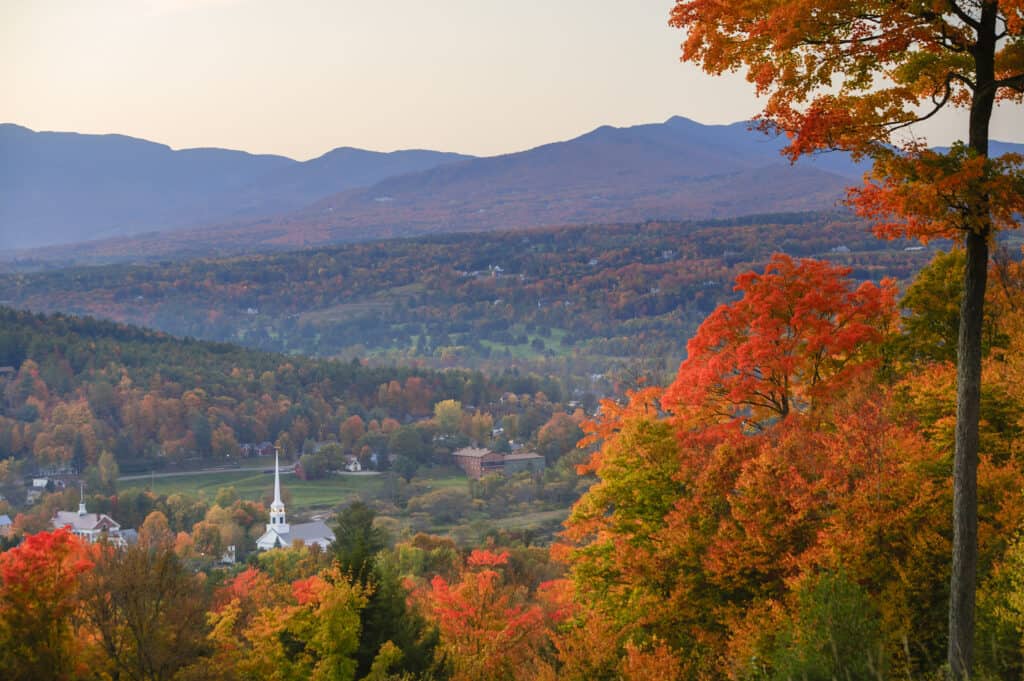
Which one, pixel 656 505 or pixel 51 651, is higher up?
pixel 656 505

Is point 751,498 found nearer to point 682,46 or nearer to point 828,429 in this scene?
point 828,429

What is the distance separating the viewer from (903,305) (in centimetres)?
2556

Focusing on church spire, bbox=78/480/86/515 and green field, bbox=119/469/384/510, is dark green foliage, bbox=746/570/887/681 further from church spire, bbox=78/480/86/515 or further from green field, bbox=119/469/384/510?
green field, bbox=119/469/384/510

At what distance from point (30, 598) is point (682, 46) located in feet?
53.1

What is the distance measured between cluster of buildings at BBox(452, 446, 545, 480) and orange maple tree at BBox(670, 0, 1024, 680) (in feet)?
365

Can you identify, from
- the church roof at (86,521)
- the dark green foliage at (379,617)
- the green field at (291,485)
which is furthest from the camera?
the green field at (291,485)

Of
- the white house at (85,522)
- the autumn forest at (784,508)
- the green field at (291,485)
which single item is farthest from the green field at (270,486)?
the autumn forest at (784,508)

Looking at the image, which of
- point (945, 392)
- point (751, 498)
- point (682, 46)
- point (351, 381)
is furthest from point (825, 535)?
point (351, 381)

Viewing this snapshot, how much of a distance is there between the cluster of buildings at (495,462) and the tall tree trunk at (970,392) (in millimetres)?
111014

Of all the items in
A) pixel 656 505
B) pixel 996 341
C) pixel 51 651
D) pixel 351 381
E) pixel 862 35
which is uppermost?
pixel 862 35

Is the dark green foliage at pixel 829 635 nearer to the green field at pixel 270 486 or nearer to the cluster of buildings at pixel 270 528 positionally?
the cluster of buildings at pixel 270 528

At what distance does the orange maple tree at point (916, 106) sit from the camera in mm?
11859

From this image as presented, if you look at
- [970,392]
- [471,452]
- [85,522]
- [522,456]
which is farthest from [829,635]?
[471,452]

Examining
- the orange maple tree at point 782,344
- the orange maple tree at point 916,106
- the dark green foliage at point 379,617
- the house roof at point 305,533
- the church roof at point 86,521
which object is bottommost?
the house roof at point 305,533
